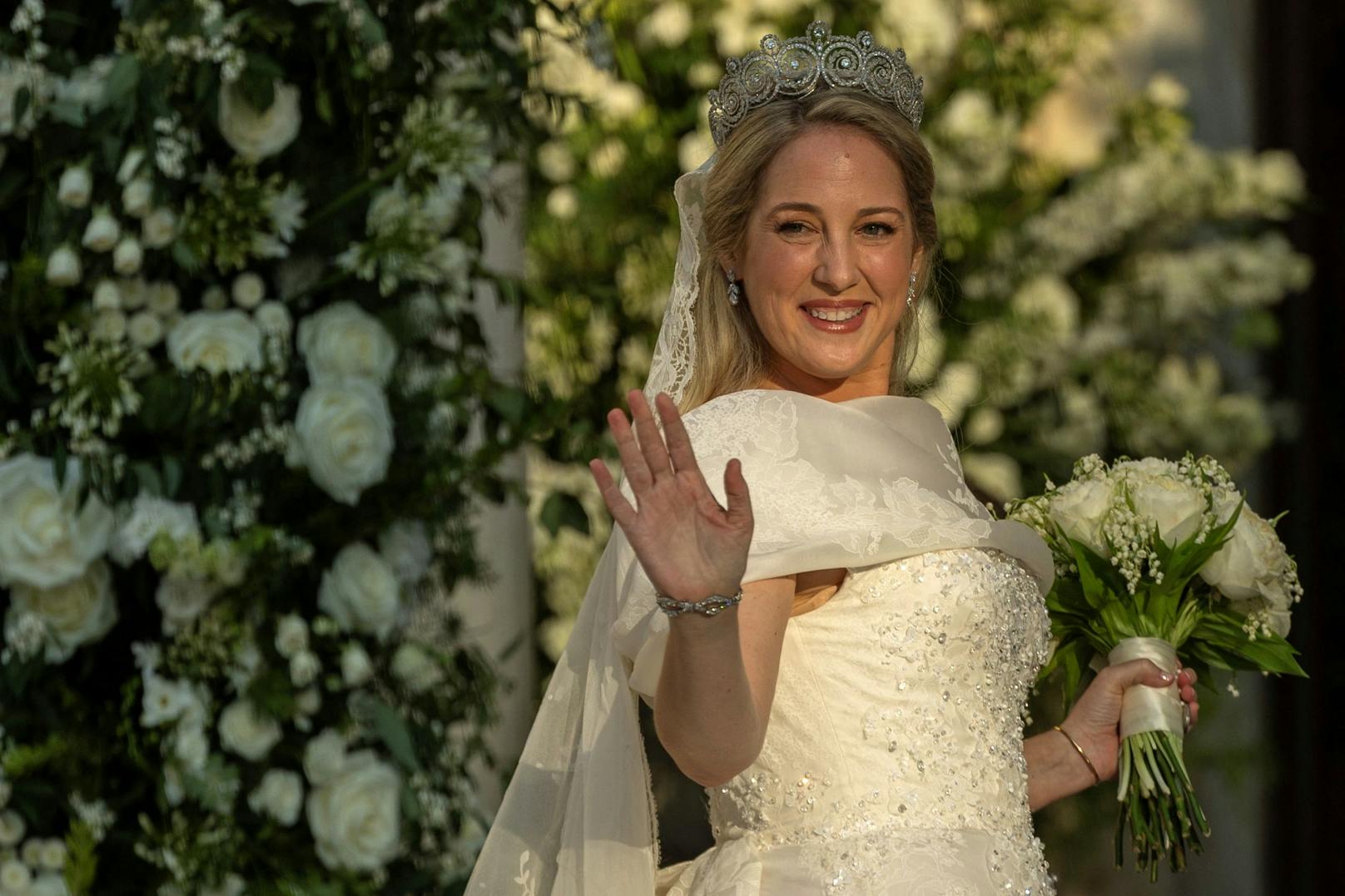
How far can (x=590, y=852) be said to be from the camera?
7.30 ft

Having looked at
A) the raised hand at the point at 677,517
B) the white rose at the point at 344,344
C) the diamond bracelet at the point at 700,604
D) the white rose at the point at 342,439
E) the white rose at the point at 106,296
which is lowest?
the diamond bracelet at the point at 700,604

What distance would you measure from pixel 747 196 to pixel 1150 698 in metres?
1.02

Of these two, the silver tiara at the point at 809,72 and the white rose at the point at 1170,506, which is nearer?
the silver tiara at the point at 809,72

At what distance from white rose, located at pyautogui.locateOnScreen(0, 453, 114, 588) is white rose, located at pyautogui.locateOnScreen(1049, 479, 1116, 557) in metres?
1.55

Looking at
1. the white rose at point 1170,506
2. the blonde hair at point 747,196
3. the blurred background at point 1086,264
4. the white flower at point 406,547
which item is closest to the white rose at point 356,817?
the white flower at point 406,547

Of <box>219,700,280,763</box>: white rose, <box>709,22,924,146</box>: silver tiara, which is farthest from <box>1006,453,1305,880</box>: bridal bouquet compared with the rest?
<box>219,700,280,763</box>: white rose

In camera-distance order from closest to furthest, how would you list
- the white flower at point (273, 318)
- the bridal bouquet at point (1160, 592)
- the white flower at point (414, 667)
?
the bridal bouquet at point (1160, 592), the white flower at point (273, 318), the white flower at point (414, 667)

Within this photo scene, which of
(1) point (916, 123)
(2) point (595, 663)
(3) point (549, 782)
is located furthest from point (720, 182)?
(3) point (549, 782)

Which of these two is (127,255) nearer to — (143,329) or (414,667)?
(143,329)

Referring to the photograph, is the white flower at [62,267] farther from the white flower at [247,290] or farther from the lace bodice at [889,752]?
the lace bodice at [889,752]

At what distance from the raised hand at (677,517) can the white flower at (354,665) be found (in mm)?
1202

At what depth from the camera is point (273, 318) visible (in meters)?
2.86

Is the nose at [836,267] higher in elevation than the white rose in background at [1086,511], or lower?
higher

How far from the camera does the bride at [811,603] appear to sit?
212 centimetres
